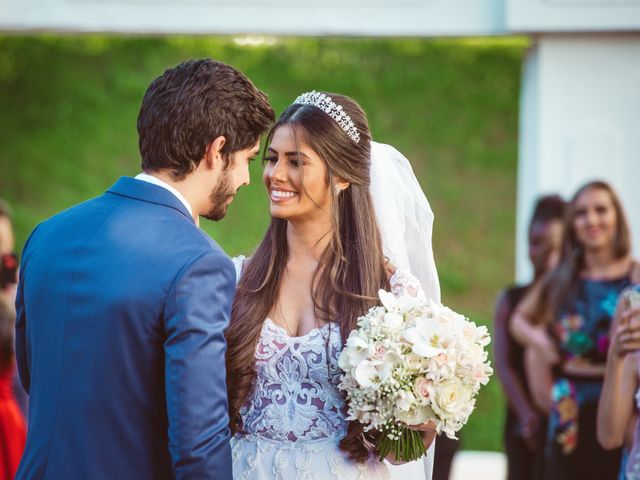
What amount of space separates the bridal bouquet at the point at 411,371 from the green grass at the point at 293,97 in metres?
6.23

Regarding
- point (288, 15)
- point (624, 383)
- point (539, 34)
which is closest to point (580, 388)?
point (624, 383)

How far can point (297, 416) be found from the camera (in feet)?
9.82

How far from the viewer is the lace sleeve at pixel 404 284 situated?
3.08 m

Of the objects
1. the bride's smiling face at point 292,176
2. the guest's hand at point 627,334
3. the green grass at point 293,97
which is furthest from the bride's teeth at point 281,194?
the green grass at point 293,97

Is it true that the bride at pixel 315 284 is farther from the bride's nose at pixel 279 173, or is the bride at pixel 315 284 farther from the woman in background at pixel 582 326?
the woman in background at pixel 582 326

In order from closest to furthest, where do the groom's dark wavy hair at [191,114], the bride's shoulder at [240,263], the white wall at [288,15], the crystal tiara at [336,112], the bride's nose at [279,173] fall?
the groom's dark wavy hair at [191,114]
the bride's nose at [279,173]
the crystal tiara at [336,112]
the bride's shoulder at [240,263]
the white wall at [288,15]

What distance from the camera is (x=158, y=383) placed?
7.70 feet

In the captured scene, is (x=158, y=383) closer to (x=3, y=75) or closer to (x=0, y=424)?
(x=0, y=424)

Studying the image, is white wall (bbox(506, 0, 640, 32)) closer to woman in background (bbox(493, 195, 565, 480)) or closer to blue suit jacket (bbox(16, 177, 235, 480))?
woman in background (bbox(493, 195, 565, 480))

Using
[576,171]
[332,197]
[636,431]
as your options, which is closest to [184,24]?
[576,171]

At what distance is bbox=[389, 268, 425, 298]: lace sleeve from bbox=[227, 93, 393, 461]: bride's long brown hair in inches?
1.3

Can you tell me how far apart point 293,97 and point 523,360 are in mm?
4033

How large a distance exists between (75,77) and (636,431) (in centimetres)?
733

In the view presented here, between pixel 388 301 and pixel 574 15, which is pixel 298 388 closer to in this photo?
pixel 388 301
